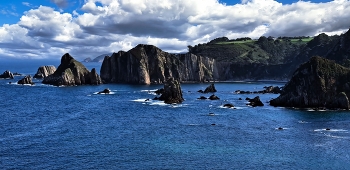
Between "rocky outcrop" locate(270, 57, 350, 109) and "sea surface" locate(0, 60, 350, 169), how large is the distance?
8.40m

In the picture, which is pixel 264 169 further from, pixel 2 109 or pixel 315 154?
pixel 2 109

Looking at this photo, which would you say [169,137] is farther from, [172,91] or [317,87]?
[317,87]

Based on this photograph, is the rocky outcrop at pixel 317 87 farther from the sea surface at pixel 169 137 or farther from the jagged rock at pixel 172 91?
the jagged rock at pixel 172 91

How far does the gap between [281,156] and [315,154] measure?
7381mm

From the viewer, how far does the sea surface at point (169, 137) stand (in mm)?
65875

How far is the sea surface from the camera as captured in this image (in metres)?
65.9

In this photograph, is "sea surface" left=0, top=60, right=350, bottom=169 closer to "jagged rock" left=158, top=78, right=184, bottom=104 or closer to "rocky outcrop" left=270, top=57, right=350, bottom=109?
"rocky outcrop" left=270, top=57, right=350, bottom=109

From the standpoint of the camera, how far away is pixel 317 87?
13275 centimetres

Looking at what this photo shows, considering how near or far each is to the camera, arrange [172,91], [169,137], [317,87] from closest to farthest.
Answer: [169,137]
[317,87]
[172,91]

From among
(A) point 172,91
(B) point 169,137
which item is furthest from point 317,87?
(B) point 169,137

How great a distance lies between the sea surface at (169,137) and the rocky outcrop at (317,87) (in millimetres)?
8401

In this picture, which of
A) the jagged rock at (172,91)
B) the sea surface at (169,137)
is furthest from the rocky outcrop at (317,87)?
the jagged rock at (172,91)

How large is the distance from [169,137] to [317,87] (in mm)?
72089

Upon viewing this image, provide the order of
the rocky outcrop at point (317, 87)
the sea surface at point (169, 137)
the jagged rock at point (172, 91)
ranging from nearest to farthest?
1. the sea surface at point (169, 137)
2. the rocky outcrop at point (317, 87)
3. the jagged rock at point (172, 91)
